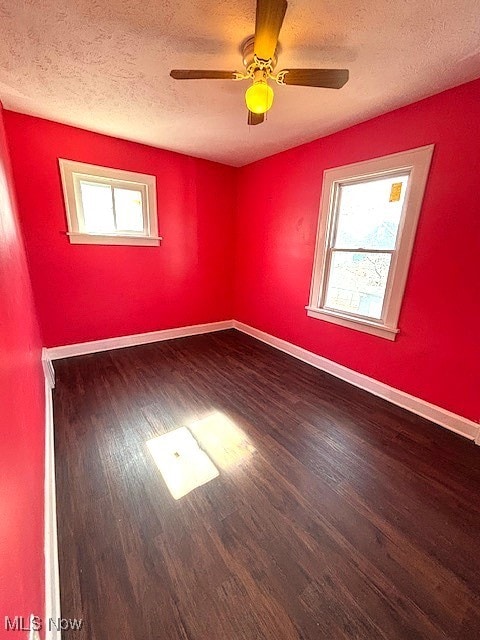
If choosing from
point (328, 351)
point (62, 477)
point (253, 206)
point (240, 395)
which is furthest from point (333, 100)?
point (62, 477)

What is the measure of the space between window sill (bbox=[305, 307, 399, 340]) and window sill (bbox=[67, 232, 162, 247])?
2154 millimetres

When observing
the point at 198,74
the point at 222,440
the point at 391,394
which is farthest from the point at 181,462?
the point at 198,74

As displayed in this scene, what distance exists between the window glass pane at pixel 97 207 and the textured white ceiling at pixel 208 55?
2.08ft

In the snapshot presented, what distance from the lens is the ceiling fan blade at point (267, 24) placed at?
105 centimetres

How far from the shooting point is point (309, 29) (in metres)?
1.34

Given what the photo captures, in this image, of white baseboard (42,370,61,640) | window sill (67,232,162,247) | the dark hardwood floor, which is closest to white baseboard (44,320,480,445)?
the dark hardwood floor

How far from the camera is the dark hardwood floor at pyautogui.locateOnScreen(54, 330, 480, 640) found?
3.16 feet

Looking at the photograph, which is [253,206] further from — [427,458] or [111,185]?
[427,458]

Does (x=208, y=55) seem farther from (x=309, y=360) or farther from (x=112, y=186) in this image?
(x=309, y=360)

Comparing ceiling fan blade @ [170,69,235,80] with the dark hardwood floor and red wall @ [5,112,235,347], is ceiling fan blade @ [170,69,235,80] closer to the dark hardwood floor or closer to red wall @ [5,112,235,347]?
red wall @ [5,112,235,347]

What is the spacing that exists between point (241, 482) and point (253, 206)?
3.32 meters

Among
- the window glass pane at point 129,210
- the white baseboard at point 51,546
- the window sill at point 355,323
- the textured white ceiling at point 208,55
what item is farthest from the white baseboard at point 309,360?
the textured white ceiling at point 208,55

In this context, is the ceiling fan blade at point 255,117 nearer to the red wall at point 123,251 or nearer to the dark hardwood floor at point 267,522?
the red wall at point 123,251

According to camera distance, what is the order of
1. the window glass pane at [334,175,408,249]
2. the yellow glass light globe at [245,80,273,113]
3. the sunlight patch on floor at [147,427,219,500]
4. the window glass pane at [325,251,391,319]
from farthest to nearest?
the window glass pane at [325,251,391,319] → the window glass pane at [334,175,408,249] → the sunlight patch on floor at [147,427,219,500] → the yellow glass light globe at [245,80,273,113]
